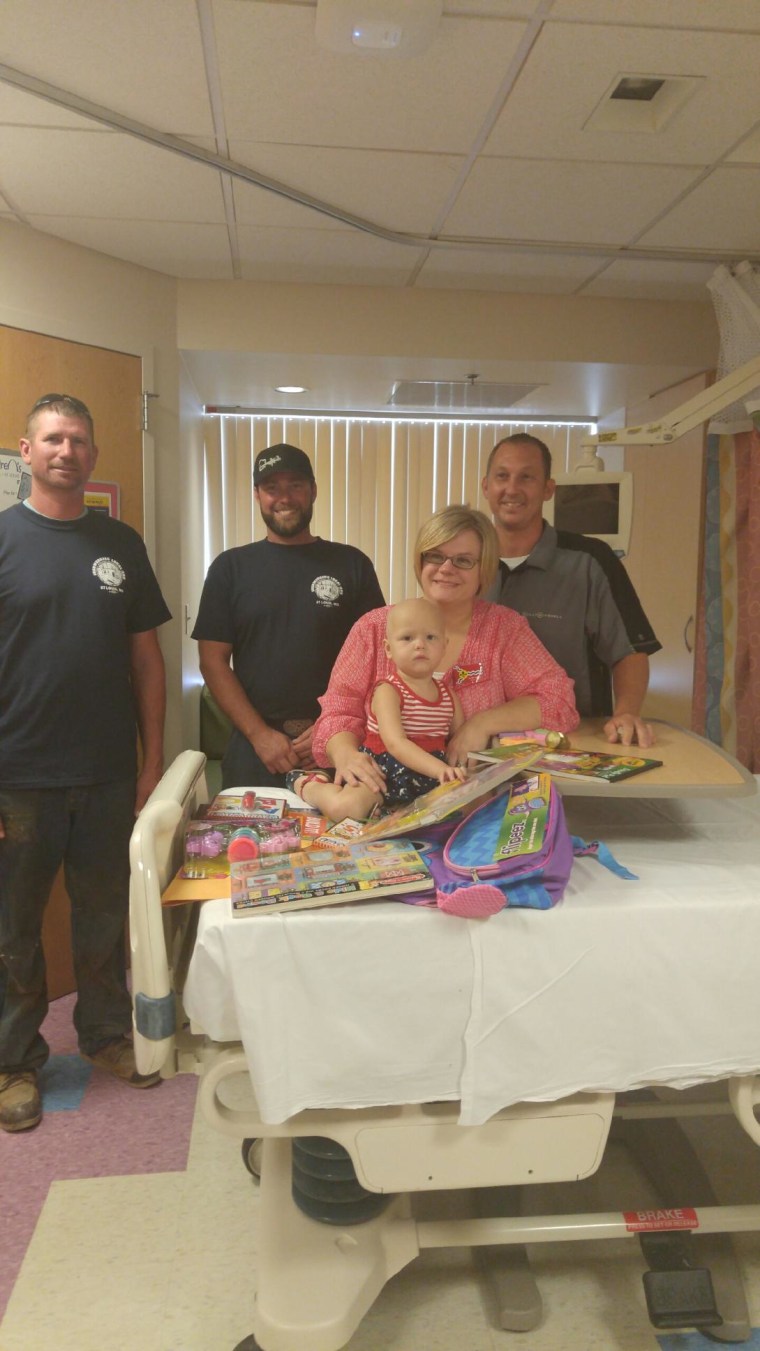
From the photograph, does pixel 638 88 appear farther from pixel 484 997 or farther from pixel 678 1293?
pixel 678 1293

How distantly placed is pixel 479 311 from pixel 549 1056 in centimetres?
272

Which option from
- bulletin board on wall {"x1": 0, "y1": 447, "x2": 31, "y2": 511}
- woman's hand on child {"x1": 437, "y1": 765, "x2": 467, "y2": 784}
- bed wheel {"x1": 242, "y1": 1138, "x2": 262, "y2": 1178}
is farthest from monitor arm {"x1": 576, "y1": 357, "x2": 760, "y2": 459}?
bed wheel {"x1": 242, "y1": 1138, "x2": 262, "y2": 1178}

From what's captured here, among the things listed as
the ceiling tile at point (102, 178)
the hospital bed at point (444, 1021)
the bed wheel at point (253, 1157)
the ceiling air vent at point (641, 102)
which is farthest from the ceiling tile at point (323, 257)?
the bed wheel at point (253, 1157)

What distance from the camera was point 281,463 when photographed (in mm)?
2410

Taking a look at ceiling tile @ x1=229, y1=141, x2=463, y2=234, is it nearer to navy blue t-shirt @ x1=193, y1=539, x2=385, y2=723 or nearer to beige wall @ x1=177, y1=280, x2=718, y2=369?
beige wall @ x1=177, y1=280, x2=718, y2=369

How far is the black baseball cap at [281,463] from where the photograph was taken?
7.91 feet

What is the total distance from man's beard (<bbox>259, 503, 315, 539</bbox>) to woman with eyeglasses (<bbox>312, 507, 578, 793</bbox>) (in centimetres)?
84

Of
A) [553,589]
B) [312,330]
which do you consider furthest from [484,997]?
[312,330]

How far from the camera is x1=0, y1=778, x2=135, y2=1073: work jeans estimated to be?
2.26 m

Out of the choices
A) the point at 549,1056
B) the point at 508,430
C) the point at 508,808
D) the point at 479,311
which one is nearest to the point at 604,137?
the point at 479,311

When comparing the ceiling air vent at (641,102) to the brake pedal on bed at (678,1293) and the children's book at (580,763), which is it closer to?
the children's book at (580,763)

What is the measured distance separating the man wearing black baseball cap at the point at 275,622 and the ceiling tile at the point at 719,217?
4.21ft

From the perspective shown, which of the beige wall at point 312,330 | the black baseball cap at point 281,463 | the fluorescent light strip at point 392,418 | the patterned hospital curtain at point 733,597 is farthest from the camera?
the fluorescent light strip at point 392,418

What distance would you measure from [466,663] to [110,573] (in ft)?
3.63
